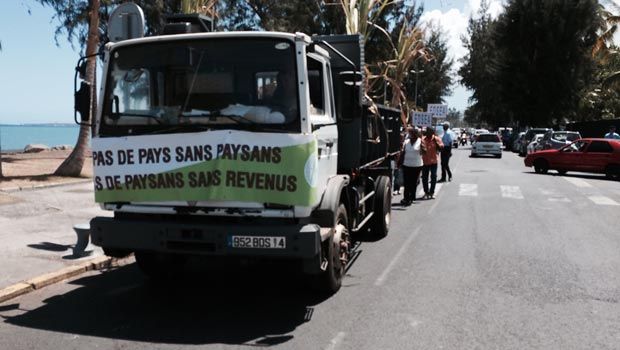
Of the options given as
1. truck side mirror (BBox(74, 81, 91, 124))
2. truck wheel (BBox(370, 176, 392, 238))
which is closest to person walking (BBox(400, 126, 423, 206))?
truck wheel (BBox(370, 176, 392, 238))

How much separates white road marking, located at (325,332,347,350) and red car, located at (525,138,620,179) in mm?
19806

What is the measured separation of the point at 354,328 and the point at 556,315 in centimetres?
194

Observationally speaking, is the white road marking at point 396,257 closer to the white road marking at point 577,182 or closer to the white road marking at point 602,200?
the white road marking at point 602,200

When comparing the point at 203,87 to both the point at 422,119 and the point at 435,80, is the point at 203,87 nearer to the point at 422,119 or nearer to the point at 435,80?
the point at 422,119

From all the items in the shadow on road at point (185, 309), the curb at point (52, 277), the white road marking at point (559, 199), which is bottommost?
the white road marking at point (559, 199)

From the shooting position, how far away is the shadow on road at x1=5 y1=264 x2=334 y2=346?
15.7 ft

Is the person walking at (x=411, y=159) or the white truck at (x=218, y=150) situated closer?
the white truck at (x=218, y=150)

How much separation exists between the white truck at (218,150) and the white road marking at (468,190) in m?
10.4

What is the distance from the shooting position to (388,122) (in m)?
9.98

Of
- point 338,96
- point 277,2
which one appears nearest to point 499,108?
point 277,2

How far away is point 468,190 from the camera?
1630cm

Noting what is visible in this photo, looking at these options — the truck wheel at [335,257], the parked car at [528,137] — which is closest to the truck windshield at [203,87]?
the truck wheel at [335,257]

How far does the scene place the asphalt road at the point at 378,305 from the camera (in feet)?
15.3

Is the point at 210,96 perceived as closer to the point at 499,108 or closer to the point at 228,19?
the point at 228,19
